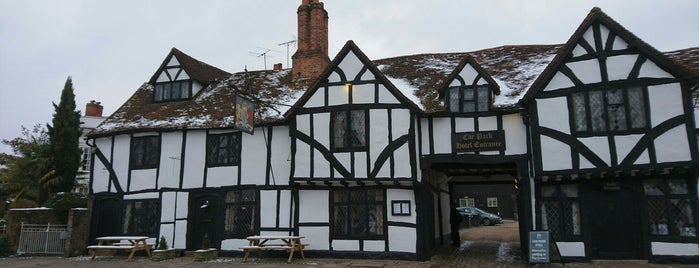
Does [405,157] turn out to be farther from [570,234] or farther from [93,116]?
[93,116]

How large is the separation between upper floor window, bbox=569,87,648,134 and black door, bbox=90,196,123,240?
16.3m

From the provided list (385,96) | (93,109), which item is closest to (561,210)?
(385,96)

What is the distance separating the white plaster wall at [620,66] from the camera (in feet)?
45.3

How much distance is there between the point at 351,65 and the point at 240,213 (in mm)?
6572

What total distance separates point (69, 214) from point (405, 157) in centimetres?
1251

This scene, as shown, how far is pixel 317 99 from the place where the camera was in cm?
1641

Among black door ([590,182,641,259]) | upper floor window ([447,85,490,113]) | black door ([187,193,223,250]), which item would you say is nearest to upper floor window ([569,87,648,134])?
black door ([590,182,641,259])

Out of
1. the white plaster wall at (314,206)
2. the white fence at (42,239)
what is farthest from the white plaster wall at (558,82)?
the white fence at (42,239)

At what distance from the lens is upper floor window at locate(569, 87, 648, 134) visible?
13.5m

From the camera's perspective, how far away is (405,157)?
15.2 meters

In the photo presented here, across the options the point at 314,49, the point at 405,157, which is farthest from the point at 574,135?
the point at 314,49

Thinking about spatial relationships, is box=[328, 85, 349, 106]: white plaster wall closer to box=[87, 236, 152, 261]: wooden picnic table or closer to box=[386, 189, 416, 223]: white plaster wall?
box=[386, 189, 416, 223]: white plaster wall

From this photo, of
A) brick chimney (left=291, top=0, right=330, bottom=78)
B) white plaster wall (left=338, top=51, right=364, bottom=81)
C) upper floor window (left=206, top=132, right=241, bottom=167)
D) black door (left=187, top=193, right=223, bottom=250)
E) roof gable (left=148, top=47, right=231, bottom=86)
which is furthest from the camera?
brick chimney (left=291, top=0, right=330, bottom=78)

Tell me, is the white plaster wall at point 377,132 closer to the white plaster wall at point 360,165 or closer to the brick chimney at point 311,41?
the white plaster wall at point 360,165
